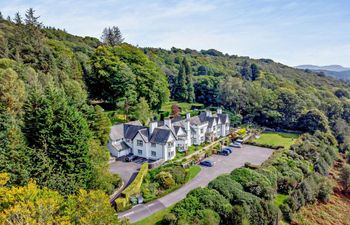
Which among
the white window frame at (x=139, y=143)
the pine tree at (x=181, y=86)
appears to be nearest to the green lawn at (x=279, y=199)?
the white window frame at (x=139, y=143)

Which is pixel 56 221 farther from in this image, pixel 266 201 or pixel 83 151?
pixel 266 201

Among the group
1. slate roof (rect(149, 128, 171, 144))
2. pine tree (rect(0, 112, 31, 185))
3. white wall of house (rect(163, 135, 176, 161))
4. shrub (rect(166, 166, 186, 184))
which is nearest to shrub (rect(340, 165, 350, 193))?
shrub (rect(166, 166, 186, 184))

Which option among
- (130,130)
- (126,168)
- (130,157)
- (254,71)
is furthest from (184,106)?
(254,71)

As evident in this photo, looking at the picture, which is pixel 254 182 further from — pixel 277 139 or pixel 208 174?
pixel 277 139

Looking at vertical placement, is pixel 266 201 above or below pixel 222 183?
below

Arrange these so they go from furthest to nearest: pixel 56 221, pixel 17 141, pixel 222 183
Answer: pixel 222 183
pixel 17 141
pixel 56 221

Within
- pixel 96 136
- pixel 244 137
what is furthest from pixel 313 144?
pixel 96 136
